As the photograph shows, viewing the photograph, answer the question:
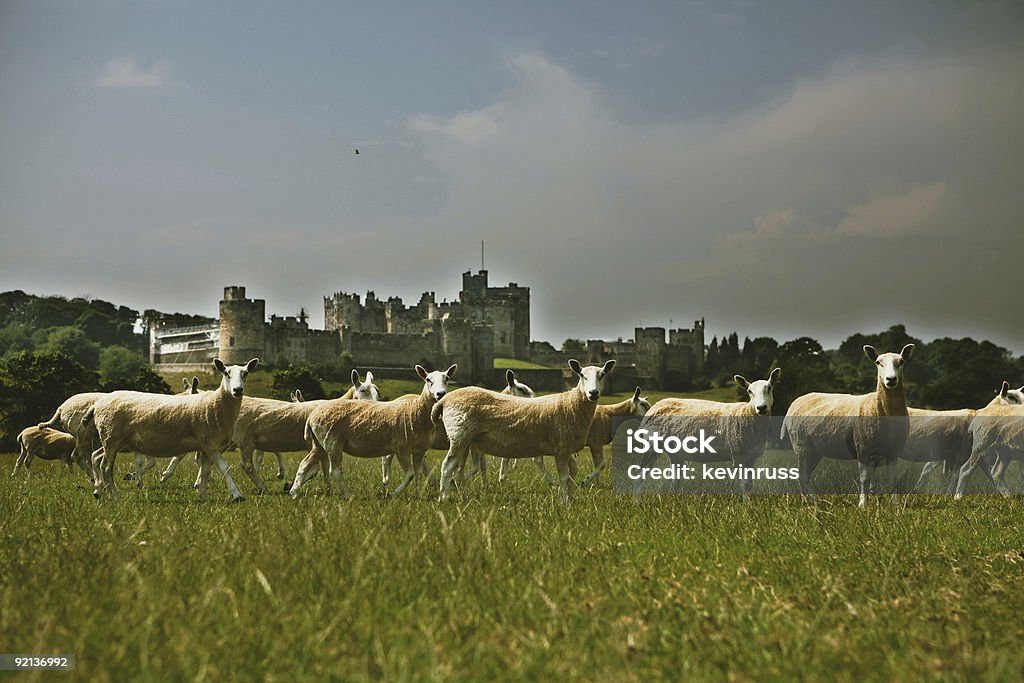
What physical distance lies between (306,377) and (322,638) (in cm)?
6560

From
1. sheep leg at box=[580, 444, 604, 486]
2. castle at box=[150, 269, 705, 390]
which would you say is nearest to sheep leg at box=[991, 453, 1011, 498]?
sheep leg at box=[580, 444, 604, 486]

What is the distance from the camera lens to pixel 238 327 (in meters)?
102

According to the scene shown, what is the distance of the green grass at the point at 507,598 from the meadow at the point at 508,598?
0.02 m

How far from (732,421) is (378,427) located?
4.79m

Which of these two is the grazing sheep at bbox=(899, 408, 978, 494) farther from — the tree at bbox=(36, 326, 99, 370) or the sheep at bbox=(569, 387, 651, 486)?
the tree at bbox=(36, 326, 99, 370)

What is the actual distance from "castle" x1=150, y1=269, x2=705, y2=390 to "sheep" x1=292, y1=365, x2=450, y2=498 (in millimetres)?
84239

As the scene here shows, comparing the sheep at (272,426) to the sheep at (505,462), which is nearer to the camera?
the sheep at (505,462)

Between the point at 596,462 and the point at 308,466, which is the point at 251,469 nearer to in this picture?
the point at 308,466

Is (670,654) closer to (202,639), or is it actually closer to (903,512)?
(202,639)

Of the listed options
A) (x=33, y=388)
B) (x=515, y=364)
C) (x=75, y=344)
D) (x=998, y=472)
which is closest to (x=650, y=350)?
(x=515, y=364)

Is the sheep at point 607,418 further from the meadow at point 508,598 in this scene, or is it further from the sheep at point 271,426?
the meadow at point 508,598

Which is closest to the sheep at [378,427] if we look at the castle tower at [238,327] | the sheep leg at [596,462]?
the sheep leg at [596,462]

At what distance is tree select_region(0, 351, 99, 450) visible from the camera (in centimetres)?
3544

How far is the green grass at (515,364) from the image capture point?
115575mm
